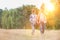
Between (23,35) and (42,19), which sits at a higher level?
(42,19)

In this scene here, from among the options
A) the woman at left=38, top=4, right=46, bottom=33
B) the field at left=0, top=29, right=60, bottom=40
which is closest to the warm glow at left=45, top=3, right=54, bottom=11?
the woman at left=38, top=4, right=46, bottom=33

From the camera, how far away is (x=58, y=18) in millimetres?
1234

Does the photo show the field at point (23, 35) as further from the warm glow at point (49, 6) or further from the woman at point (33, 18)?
the warm glow at point (49, 6)

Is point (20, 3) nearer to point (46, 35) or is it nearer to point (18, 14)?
point (18, 14)

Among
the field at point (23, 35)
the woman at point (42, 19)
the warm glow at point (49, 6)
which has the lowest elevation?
the field at point (23, 35)

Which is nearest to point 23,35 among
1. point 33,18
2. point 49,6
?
point 33,18

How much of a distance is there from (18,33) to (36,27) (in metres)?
0.17

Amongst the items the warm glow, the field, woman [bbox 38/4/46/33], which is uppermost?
the warm glow

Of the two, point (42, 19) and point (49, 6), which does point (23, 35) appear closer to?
point (42, 19)

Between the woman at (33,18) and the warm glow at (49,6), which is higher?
the warm glow at (49,6)

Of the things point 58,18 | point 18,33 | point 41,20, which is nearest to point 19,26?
point 18,33

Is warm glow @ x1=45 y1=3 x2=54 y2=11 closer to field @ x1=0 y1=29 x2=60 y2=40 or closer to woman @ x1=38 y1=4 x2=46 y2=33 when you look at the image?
woman @ x1=38 y1=4 x2=46 y2=33

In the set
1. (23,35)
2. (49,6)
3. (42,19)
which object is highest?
(49,6)

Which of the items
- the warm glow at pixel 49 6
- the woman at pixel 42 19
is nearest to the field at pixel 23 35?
the woman at pixel 42 19
